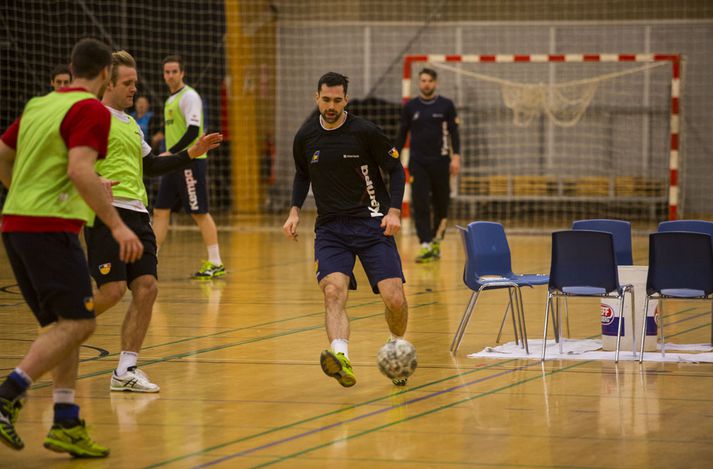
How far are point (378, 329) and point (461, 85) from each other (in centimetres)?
1472

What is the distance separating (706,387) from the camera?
22.0 feet

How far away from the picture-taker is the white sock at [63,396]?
203 inches

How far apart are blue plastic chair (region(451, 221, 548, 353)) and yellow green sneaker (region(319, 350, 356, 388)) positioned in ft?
5.52

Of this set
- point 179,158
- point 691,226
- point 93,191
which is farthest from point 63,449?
point 691,226

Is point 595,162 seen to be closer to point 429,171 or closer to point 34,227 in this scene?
point 429,171

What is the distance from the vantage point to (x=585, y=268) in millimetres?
7613

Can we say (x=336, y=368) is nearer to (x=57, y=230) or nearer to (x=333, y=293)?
(x=333, y=293)

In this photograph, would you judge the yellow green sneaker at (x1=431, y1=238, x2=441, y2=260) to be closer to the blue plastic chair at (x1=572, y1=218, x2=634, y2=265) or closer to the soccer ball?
the blue plastic chair at (x1=572, y1=218, x2=634, y2=265)

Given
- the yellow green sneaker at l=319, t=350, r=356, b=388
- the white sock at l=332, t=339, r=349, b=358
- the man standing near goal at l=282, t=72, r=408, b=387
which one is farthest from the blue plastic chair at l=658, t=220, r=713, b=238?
the yellow green sneaker at l=319, t=350, r=356, b=388

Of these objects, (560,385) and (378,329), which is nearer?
(560,385)

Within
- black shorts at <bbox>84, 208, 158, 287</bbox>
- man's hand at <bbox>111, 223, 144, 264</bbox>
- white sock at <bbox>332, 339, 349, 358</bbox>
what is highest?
man's hand at <bbox>111, 223, 144, 264</bbox>

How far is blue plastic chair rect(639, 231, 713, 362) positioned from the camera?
24.9ft

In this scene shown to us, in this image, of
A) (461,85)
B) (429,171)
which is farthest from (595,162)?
(429,171)

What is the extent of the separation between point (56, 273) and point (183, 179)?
288 inches
